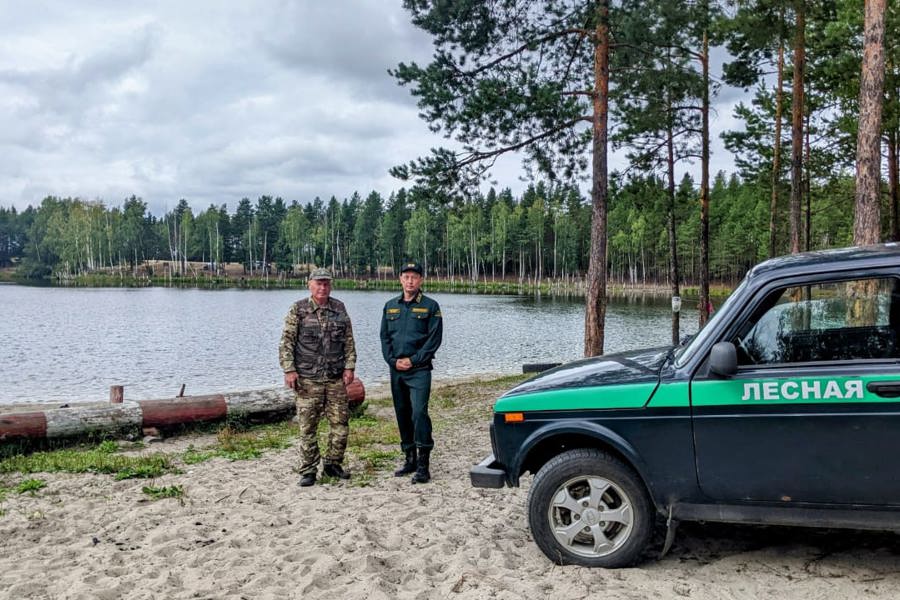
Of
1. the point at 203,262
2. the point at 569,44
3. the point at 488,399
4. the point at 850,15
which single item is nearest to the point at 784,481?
the point at 488,399

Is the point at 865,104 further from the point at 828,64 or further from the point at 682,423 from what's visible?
the point at 828,64

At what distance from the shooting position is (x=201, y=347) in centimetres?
2906

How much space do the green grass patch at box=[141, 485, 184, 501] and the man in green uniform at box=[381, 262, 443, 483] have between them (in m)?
2.38

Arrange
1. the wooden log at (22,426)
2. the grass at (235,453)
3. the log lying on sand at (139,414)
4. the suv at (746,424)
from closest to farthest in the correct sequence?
the suv at (746,424) < the grass at (235,453) < the wooden log at (22,426) < the log lying on sand at (139,414)

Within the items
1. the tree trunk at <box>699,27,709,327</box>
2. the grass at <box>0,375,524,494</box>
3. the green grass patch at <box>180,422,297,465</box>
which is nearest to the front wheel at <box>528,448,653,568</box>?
the grass at <box>0,375,524,494</box>

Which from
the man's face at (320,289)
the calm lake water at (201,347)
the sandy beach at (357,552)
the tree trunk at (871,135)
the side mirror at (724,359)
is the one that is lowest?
the calm lake water at (201,347)

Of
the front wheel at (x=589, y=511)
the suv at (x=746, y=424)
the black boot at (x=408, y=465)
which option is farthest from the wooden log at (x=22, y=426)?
the front wheel at (x=589, y=511)

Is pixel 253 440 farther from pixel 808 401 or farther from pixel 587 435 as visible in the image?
pixel 808 401

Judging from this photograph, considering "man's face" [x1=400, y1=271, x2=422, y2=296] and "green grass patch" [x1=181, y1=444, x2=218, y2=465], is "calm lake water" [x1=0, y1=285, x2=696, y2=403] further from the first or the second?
"man's face" [x1=400, y1=271, x2=422, y2=296]

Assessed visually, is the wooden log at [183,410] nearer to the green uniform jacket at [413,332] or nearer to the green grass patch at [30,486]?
the green grass patch at [30,486]

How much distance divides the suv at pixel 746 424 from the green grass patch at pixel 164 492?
3.52 metres

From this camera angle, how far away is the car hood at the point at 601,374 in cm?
447

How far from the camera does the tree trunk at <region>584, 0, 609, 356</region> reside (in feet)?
45.0

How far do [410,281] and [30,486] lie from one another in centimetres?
456
